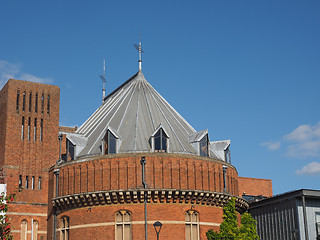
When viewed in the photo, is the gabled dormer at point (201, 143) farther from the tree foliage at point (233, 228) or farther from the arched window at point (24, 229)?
the arched window at point (24, 229)

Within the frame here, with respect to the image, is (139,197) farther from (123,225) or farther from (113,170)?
(113,170)

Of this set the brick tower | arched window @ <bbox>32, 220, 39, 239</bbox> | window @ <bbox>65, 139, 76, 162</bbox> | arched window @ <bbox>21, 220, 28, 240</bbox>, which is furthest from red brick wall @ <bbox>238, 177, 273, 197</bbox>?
arched window @ <bbox>21, 220, 28, 240</bbox>

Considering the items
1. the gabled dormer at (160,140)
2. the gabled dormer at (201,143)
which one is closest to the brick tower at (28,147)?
the gabled dormer at (160,140)

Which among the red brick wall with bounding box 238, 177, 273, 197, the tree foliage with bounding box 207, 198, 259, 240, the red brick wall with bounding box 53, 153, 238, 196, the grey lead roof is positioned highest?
the grey lead roof

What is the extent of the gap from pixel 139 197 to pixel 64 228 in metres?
7.19

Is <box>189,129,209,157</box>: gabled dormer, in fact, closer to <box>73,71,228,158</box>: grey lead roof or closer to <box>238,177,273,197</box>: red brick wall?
Result: <box>73,71,228,158</box>: grey lead roof

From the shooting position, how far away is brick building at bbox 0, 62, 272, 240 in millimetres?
38969

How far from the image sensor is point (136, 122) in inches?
1738

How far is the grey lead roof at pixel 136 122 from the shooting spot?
4241 cm

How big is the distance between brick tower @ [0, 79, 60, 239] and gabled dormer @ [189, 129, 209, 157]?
1251cm

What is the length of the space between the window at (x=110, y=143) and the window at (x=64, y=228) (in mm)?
6345

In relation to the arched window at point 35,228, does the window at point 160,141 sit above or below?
above

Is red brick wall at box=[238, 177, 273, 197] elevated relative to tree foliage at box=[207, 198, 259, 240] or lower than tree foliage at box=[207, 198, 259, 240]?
elevated

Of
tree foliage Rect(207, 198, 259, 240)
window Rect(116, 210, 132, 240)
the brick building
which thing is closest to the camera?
window Rect(116, 210, 132, 240)
